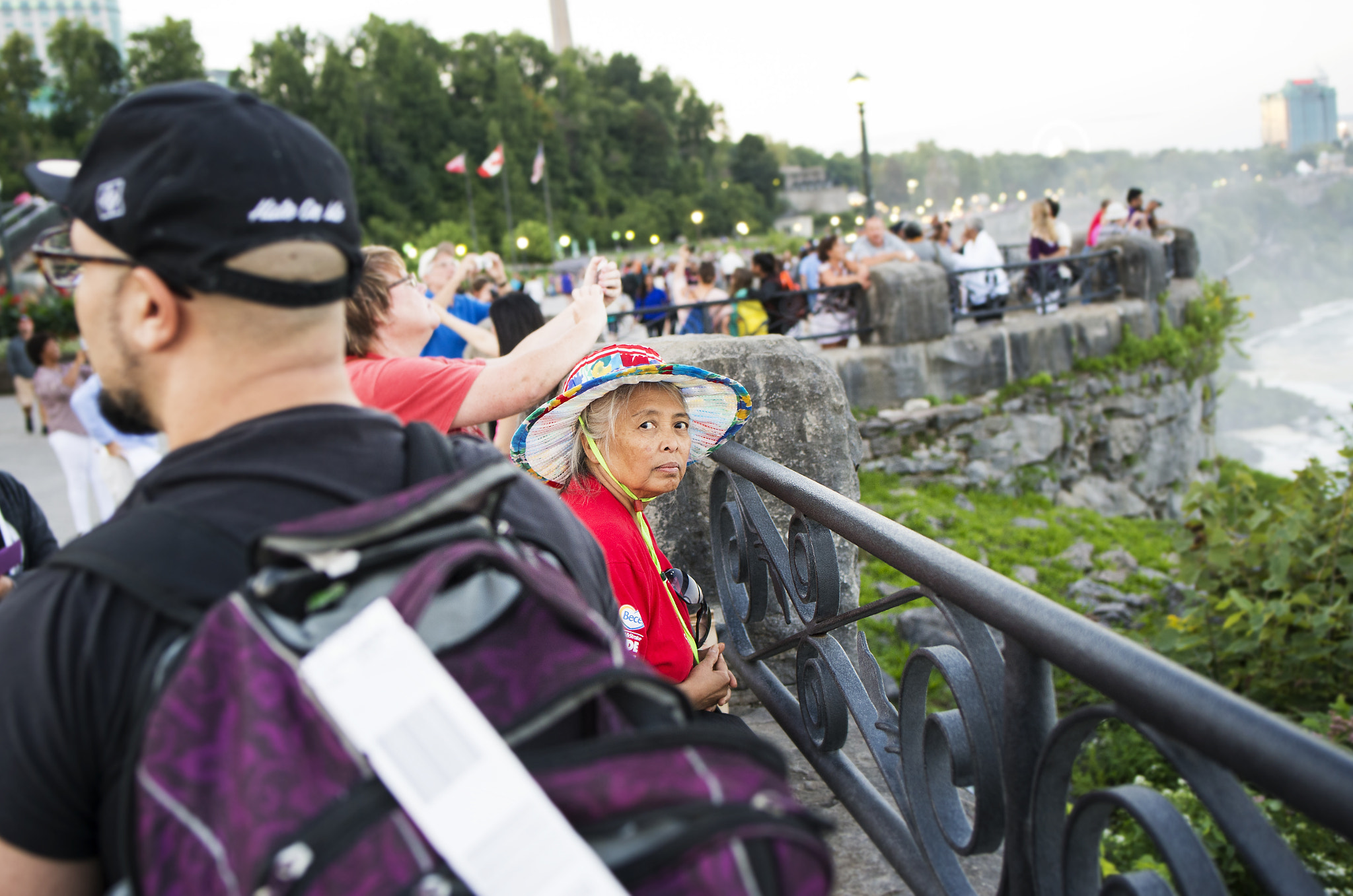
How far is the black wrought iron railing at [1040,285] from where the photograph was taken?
12.1m

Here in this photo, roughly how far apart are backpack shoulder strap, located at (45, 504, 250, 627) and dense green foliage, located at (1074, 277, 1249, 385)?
12.9 m

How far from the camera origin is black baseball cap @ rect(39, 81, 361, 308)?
3.21ft

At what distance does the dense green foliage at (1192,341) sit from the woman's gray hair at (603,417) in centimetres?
1123

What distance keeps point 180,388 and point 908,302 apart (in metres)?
10.6

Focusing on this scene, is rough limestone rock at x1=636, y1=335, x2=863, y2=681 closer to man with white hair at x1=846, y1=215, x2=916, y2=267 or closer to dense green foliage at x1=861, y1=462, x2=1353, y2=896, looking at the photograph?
dense green foliage at x1=861, y1=462, x2=1353, y2=896

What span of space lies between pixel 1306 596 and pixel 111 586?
17.7 feet

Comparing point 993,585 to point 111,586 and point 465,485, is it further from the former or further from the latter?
point 111,586

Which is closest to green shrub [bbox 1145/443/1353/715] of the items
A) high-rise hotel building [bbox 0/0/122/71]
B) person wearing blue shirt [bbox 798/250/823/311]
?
person wearing blue shirt [bbox 798/250/823/311]

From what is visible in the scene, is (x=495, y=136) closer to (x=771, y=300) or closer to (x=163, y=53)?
(x=163, y=53)

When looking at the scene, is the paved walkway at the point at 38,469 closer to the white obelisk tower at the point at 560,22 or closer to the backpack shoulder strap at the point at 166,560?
the backpack shoulder strap at the point at 166,560

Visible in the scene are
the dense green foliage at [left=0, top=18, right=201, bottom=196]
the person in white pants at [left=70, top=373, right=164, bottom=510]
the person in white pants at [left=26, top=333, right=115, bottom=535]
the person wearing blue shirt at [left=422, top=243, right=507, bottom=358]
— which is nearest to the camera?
the person wearing blue shirt at [left=422, top=243, right=507, bottom=358]

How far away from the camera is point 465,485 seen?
36.2 inches

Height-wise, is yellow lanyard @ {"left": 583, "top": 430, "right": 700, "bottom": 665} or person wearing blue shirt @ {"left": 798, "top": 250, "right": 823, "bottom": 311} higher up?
person wearing blue shirt @ {"left": 798, "top": 250, "right": 823, "bottom": 311}

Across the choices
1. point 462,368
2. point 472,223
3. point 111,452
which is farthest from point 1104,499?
point 472,223
